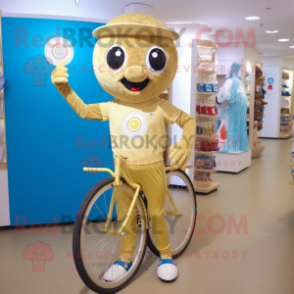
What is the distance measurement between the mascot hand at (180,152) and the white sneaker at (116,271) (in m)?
0.84

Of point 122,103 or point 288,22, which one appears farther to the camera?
point 288,22

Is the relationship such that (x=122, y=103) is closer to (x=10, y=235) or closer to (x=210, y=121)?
(x=10, y=235)

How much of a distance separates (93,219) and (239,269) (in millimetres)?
1597

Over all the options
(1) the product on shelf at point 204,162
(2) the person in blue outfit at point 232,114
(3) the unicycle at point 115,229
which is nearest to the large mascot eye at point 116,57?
(3) the unicycle at point 115,229

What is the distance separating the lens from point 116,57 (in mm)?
2295

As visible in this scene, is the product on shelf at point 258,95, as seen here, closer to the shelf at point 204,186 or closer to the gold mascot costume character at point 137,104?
the shelf at point 204,186

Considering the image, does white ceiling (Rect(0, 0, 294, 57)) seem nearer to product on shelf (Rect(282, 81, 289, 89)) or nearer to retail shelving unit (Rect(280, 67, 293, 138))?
product on shelf (Rect(282, 81, 289, 89))

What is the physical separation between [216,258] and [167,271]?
22.9 inches

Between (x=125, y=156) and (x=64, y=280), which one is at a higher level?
(x=125, y=156)

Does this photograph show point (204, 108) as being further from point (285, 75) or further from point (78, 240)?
point (285, 75)

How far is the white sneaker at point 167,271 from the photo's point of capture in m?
2.57

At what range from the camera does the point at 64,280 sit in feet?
8.52

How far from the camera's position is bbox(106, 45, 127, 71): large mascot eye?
229 cm

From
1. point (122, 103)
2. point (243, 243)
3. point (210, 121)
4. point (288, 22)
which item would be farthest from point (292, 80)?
point (122, 103)
